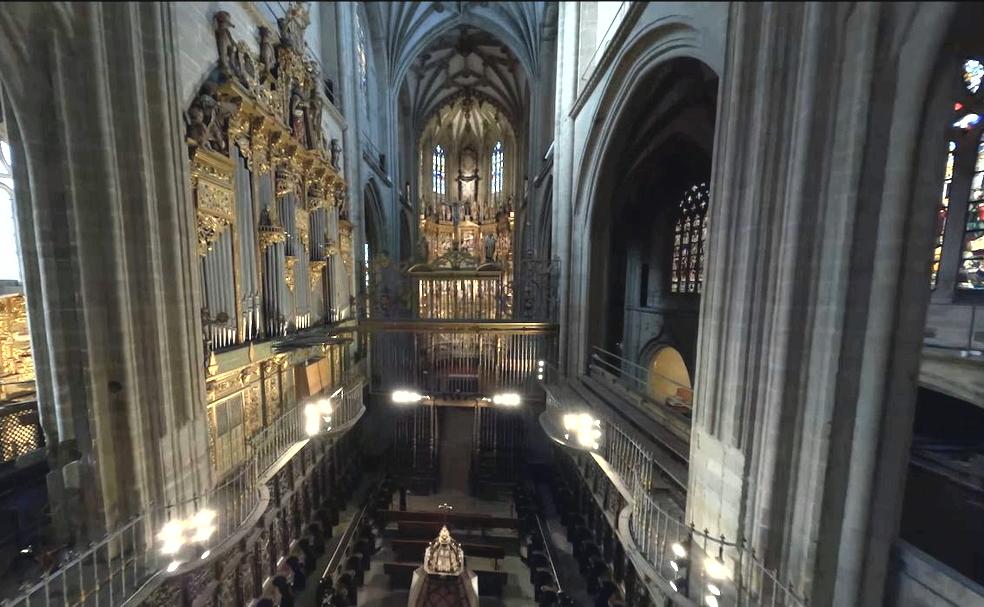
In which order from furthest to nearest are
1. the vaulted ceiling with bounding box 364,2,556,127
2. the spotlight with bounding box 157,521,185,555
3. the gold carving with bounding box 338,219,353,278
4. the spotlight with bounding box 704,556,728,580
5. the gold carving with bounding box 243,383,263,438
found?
1. the gold carving with bounding box 338,219,353,278
2. the gold carving with bounding box 243,383,263,438
3. the spotlight with bounding box 157,521,185,555
4. the spotlight with bounding box 704,556,728,580
5. the vaulted ceiling with bounding box 364,2,556,127

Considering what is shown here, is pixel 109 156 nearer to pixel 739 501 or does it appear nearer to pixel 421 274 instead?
pixel 739 501

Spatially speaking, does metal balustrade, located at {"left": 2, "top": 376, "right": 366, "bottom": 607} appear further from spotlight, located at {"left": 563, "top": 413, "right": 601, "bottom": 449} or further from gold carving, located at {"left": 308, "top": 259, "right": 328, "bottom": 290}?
spotlight, located at {"left": 563, "top": 413, "right": 601, "bottom": 449}

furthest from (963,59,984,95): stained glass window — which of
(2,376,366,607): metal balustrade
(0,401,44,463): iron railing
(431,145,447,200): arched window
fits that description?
(0,401,44,463): iron railing

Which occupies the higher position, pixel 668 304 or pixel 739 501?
pixel 668 304

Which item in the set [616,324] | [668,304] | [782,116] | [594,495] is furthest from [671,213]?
[782,116]

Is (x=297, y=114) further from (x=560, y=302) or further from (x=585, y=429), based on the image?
(x=585, y=429)

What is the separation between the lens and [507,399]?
9.55 m

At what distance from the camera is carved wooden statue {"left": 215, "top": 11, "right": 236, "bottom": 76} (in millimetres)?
3131

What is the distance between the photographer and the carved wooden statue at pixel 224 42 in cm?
313

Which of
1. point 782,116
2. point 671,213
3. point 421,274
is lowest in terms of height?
point 421,274

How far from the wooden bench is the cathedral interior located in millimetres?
53

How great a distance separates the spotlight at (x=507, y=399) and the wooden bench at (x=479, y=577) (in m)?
3.73

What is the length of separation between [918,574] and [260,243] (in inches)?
322

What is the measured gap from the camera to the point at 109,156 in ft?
9.12
